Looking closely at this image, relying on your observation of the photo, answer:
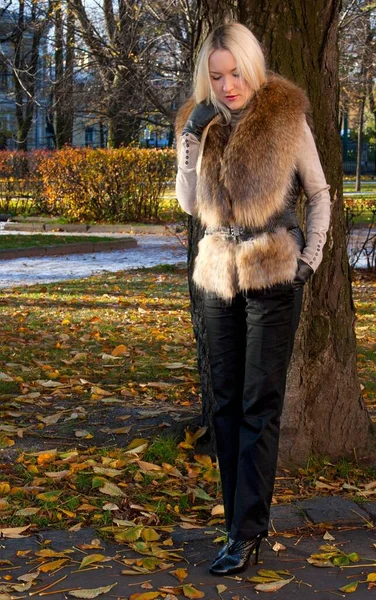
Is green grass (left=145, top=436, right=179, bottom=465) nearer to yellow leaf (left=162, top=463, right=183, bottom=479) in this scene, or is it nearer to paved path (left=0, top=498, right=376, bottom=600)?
yellow leaf (left=162, top=463, right=183, bottom=479)

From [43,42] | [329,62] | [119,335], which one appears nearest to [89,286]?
[119,335]

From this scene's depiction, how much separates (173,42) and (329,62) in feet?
62.2

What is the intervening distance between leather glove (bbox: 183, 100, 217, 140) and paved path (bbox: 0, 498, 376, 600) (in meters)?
1.66

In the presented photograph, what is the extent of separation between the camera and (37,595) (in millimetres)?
3797

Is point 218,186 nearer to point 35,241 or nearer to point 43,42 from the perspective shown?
point 35,241

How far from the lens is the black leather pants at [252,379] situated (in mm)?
3912

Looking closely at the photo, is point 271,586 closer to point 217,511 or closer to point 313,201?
point 217,511

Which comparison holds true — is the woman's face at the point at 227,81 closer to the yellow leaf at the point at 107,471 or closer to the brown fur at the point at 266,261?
the brown fur at the point at 266,261

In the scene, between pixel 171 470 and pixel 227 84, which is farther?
pixel 171 470

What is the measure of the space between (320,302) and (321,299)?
0.05ft

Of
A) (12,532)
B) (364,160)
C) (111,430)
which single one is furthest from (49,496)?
(364,160)

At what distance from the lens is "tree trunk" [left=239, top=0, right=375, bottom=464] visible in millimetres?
4922


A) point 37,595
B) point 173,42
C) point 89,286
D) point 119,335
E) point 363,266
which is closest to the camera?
point 37,595

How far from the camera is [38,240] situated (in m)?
19.9
